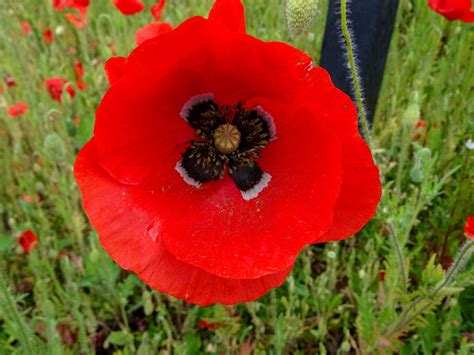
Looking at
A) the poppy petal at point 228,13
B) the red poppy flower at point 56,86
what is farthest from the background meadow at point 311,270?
the poppy petal at point 228,13

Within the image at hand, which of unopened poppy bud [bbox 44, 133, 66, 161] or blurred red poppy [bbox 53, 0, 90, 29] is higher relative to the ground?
blurred red poppy [bbox 53, 0, 90, 29]

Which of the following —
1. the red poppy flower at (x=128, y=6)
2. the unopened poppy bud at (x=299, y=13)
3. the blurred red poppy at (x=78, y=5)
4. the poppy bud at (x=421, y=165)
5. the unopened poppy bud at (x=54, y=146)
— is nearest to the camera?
the unopened poppy bud at (x=299, y=13)

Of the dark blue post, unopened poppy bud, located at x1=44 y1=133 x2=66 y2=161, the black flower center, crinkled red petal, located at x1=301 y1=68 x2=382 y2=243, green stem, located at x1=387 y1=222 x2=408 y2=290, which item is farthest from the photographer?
unopened poppy bud, located at x1=44 y1=133 x2=66 y2=161

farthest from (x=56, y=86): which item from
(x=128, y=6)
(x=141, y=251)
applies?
(x=141, y=251)

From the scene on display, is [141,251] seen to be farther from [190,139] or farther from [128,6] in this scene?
[128,6]

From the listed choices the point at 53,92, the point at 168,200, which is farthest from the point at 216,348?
the point at 53,92

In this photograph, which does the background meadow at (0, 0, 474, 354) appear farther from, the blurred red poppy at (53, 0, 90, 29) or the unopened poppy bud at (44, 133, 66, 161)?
the blurred red poppy at (53, 0, 90, 29)

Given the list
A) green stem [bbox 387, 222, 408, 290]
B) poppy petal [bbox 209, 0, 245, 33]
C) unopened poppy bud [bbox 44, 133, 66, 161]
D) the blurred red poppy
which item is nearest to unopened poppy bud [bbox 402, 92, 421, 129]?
green stem [bbox 387, 222, 408, 290]

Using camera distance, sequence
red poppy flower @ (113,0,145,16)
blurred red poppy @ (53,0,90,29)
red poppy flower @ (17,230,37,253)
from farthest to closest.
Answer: blurred red poppy @ (53,0,90,29), red poppy flower @ (113,0,145,16), red poppy flower @ (17,230,37,253)

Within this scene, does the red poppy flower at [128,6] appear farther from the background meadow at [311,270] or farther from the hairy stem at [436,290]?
the hairy stem at [436,290]
